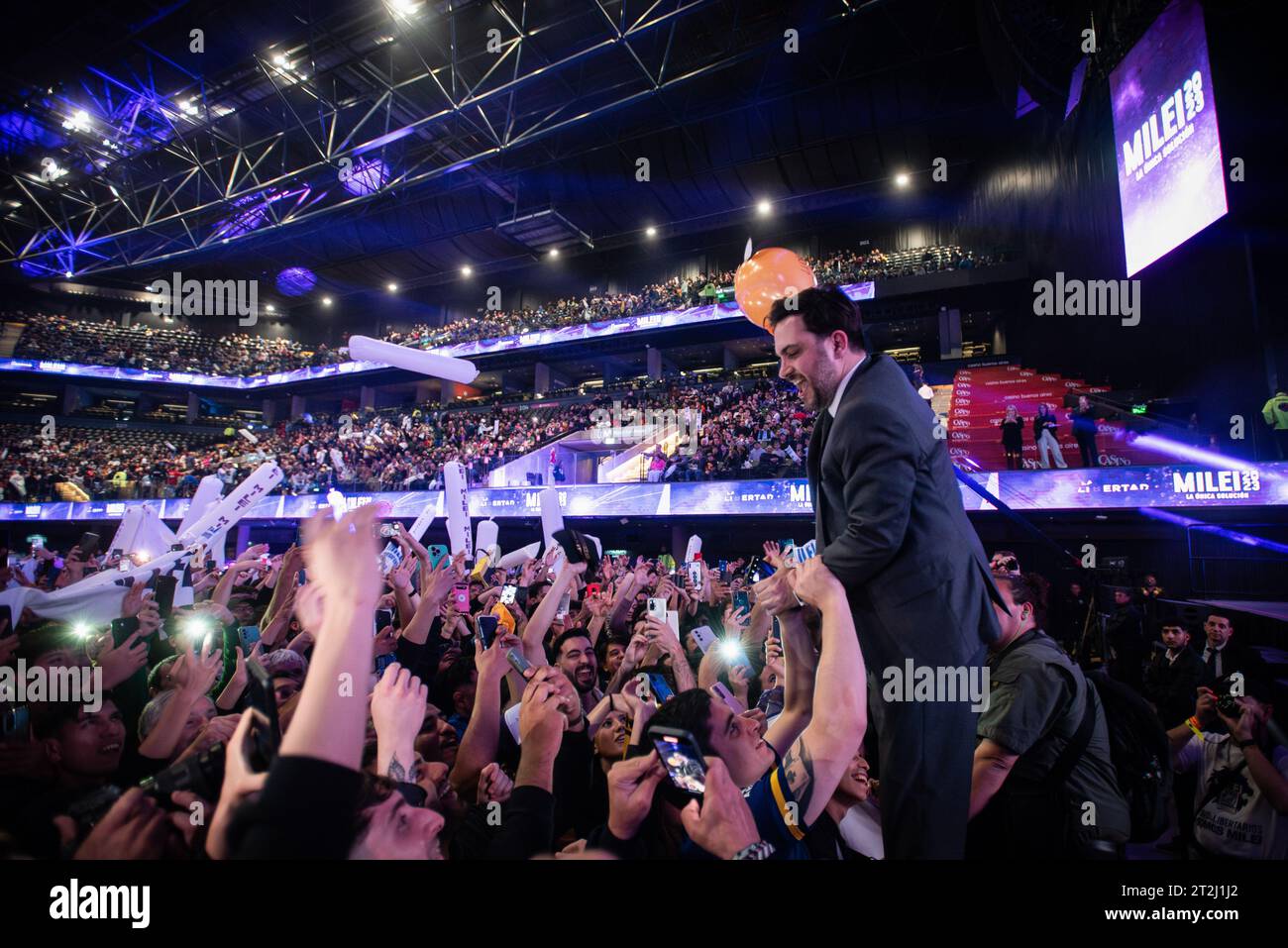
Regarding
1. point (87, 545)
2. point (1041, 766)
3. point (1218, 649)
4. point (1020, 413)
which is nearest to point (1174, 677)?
point (1218, 649)

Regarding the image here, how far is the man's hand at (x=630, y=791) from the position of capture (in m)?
1.53

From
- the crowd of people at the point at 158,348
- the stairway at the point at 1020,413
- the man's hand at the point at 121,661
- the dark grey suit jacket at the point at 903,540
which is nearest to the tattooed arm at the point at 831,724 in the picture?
the dark grey suit jacket at the point at 903,540

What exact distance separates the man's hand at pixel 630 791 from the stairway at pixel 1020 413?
38.5 feet

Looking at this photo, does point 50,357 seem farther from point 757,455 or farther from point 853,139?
point 853,139

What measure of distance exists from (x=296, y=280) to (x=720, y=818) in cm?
3485

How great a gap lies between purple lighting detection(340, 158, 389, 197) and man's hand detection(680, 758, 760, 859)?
1907 centimetres

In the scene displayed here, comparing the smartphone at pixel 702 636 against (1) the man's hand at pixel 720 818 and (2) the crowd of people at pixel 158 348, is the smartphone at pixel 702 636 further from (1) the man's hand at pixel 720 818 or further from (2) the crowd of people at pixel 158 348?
(2) the crowd of people at pixel 158 348

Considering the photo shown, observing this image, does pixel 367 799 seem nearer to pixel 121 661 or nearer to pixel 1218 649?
pixel 121 661

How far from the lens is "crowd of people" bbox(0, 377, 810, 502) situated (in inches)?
653

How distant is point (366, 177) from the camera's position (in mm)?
18234
